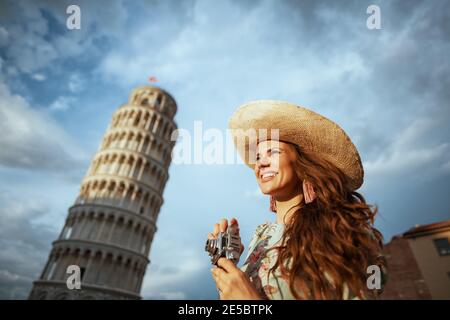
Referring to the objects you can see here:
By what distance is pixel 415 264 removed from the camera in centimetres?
1823

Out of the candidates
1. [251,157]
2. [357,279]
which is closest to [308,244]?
[357,279]

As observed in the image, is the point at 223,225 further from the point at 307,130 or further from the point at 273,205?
the point at 307,130

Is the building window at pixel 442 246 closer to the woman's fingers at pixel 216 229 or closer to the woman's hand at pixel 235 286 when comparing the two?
the woman's fingers at pixel 216 229

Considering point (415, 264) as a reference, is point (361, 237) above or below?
below

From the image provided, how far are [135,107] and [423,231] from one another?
36709mm

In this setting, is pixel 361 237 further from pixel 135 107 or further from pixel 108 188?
pixel 135 107

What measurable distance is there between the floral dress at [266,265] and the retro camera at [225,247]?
0.22 m

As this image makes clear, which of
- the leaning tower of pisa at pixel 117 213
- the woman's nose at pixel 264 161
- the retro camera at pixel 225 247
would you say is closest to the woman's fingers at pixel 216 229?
the retro camera at pixel 225 247

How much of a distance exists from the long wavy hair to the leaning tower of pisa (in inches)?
1159

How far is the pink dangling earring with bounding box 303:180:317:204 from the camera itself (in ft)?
7.19

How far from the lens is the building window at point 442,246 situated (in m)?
17.0

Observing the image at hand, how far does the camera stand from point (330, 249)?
5.20 ft

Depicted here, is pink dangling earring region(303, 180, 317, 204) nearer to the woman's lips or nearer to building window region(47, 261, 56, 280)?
the woman's lips

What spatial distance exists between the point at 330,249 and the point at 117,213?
31.8 metres
